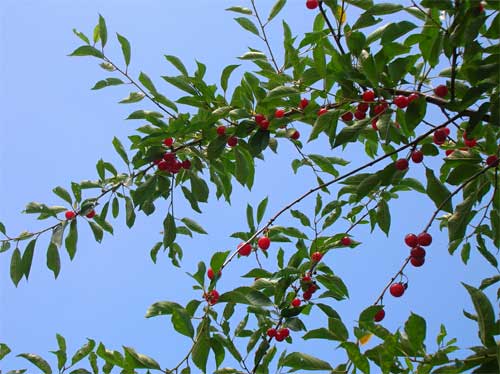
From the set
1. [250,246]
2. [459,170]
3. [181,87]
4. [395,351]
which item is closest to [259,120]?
[181,87]

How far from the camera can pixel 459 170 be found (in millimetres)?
2189

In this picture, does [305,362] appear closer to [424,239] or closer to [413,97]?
[424,239]

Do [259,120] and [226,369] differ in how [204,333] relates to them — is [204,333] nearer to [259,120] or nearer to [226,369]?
[226,369]

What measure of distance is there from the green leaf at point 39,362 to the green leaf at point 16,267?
1.35 ft

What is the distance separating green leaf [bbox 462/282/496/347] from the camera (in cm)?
149

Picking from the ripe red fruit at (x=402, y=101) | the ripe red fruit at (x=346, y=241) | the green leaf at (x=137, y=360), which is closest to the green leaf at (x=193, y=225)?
the ripe red fruit at (x=346, y=241)

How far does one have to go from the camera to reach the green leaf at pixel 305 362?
6.00ft

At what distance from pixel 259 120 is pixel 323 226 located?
0.86m

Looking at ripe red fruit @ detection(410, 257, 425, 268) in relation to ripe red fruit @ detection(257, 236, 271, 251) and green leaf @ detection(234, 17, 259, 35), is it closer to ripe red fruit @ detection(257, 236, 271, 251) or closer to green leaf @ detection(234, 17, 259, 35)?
ripe red fruit @ detection(257, 236, 271, 251)

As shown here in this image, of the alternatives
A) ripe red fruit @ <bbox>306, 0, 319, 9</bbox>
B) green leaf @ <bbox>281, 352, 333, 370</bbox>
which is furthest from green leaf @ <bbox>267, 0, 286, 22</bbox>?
green leaf @ <bbox>281, 352, 333, 370</bbox>

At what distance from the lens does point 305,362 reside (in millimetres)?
1832

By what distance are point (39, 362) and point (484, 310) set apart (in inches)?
92.6

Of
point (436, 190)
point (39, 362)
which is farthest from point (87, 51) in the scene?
point (436, 190)

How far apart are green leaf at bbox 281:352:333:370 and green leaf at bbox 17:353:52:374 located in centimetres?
162
